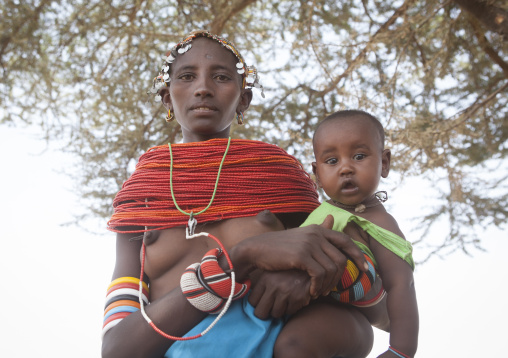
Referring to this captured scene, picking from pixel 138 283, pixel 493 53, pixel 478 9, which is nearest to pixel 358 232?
pixel 138 283

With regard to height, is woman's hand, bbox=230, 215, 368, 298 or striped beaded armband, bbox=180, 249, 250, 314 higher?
woman's hand, bbox=230, 215, 368, 298

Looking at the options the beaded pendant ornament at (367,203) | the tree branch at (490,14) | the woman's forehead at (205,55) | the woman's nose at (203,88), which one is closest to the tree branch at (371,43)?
the tree branch at (490,14)

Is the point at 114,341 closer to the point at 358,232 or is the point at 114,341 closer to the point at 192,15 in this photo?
the point at 358,232

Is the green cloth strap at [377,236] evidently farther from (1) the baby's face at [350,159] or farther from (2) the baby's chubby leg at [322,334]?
(2) the baby's chubby leg at [322,334]

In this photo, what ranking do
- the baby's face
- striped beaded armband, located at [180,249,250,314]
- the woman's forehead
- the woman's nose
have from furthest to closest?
1. the woman's forehead
2. the woman's nose
3. the baby's face
4. striped beaded armband, located at [180,249,250,314]

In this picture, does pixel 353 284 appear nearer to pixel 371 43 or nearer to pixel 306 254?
pixel 306 254

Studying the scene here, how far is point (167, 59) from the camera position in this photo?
8.25ft

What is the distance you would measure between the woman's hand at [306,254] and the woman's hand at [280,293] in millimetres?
29

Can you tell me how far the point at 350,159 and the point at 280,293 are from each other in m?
0.66

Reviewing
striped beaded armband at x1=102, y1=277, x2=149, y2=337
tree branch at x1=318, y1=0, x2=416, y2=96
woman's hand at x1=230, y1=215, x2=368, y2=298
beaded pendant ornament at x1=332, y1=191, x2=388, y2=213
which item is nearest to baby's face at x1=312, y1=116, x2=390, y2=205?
beaded pendant ornament at x1=332, y1=191, x2=388, y2=213

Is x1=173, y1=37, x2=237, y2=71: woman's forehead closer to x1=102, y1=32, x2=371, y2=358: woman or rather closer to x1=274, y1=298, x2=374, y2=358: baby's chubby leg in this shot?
x1=102, y1=32, x2=371, y2=358: woman

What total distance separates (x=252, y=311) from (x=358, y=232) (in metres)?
0.52

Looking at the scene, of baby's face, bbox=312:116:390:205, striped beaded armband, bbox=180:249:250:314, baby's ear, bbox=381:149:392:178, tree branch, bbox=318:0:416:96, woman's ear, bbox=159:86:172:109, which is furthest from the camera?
tree branch, bbox=318:0:416:96

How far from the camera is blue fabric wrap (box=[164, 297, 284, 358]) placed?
1.77 meters
